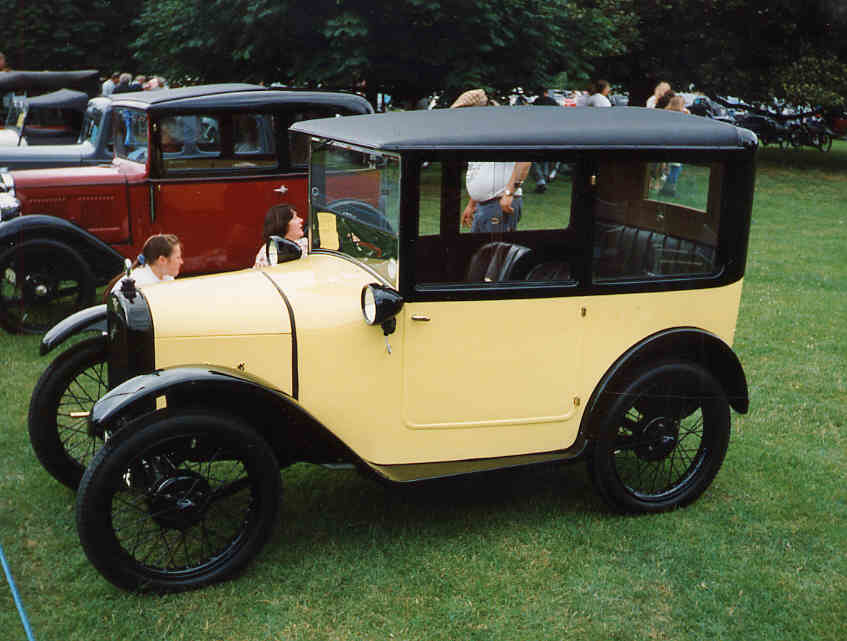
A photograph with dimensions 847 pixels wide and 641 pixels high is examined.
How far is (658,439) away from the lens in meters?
4.05

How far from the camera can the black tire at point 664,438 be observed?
12.6 ft

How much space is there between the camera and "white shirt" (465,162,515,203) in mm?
3636

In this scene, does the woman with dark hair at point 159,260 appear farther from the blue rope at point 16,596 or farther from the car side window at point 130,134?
the car side window at point 130,134

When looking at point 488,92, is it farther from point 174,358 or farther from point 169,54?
point 174,358

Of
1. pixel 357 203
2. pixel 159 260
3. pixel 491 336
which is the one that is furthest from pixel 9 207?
pixel 491 336

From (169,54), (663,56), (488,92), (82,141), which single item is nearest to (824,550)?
(82,141)

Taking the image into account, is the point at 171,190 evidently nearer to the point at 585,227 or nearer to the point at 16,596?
the point at 585,227

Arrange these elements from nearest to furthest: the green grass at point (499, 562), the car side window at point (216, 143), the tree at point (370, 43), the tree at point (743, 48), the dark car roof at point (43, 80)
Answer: the green grass at point (499, 562) < the car side window at point (216, 143) < the tree at point (370, 43) < the dark car roof at point (43, 80) < the tree at point (743, 48)

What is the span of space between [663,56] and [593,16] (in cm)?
531

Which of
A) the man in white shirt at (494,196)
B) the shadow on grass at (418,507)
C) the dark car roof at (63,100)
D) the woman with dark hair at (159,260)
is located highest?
the man in white shirt at (494,196)

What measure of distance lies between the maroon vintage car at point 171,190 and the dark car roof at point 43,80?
9679 mm

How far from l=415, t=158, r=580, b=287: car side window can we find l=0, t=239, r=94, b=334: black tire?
4102mm

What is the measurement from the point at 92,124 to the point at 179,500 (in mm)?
6542

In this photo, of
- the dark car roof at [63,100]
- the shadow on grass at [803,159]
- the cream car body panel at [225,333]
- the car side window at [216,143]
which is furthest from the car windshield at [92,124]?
the shadow on grass at [803,159]
